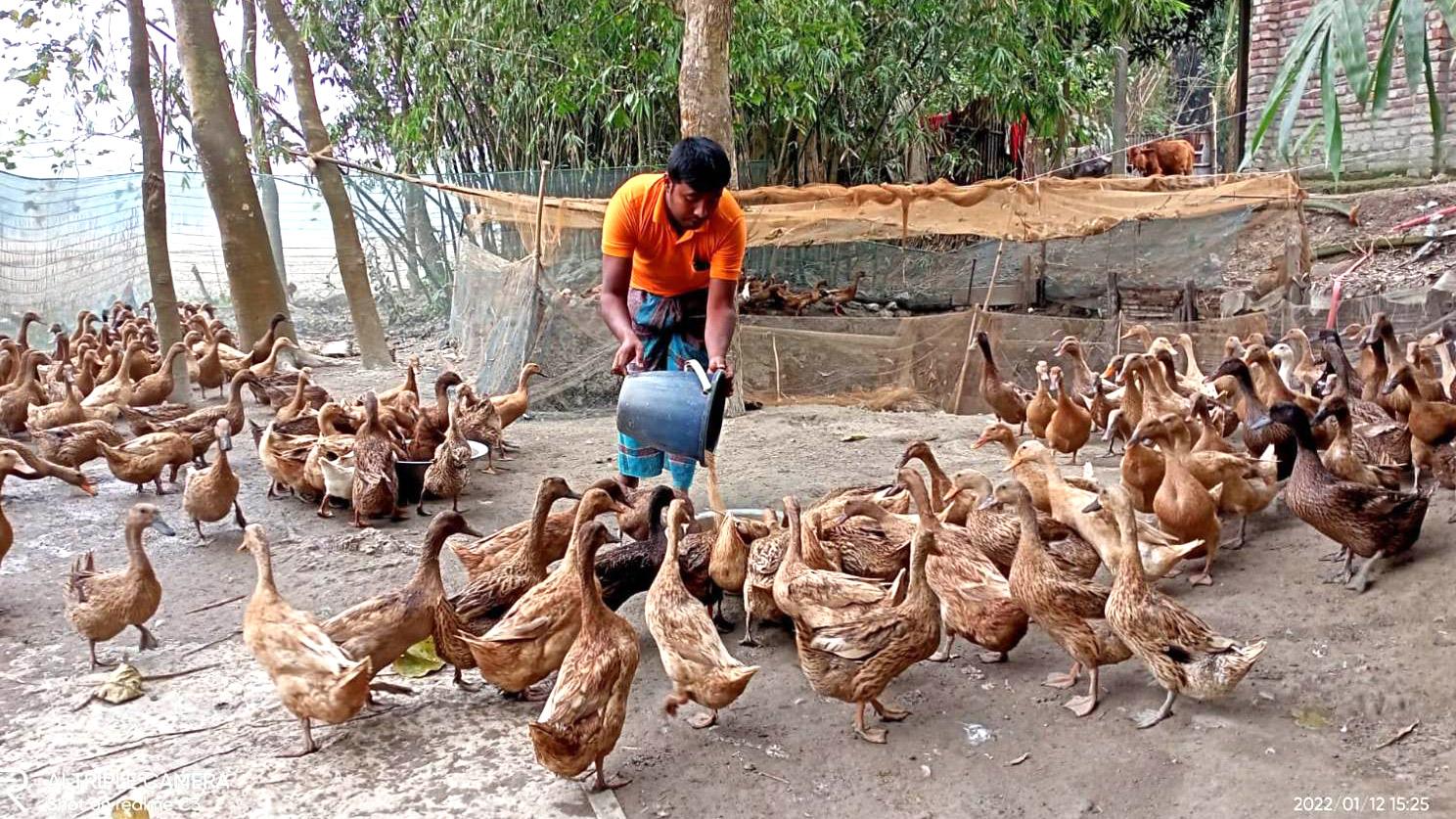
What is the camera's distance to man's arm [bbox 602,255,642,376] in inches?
212

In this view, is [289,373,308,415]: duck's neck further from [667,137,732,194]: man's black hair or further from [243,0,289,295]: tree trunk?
[243,0,289,295]: tree trunk

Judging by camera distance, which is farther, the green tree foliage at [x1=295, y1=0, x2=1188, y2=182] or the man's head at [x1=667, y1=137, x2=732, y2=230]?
the green tree foliage at [x1=295, y1=0, x2=1188, y2=182]

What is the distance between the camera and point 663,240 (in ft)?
17.7

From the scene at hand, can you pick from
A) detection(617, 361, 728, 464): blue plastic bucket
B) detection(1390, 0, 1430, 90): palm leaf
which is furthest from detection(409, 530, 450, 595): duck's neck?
detection(1390, 0, 1430, 90): palm leaf

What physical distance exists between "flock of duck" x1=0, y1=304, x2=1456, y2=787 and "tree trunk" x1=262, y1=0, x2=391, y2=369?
4979 millimetres

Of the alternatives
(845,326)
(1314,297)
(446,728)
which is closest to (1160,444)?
(446,728)

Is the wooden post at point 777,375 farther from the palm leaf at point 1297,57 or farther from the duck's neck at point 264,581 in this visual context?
the palm leaf at point 1297,57

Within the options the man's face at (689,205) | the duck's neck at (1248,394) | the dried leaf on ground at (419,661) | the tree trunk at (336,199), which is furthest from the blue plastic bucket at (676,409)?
the tree trunk at (336,199)

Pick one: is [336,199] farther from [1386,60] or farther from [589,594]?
[1386,60]

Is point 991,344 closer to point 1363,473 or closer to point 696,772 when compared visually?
point 1363,473

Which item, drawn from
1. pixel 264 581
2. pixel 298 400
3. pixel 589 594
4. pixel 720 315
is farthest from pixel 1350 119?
pixel 264 581

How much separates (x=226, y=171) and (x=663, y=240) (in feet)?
26.2

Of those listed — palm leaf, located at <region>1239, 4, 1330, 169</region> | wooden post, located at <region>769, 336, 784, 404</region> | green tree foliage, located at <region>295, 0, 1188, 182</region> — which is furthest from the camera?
green tree foliage, located at <region>295, 0, 1188, 182</region>

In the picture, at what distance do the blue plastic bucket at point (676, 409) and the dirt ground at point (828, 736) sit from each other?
1.00 metres
